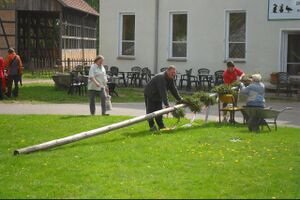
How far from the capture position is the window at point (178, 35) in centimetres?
2908

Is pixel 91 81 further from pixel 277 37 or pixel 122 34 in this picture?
pixel 122 34

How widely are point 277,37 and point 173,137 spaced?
13.5m

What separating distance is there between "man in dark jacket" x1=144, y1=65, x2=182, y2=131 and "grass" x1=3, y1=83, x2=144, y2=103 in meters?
8.31

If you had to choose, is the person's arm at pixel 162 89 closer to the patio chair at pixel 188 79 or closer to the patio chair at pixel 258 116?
the patio chair at pixel 258 116

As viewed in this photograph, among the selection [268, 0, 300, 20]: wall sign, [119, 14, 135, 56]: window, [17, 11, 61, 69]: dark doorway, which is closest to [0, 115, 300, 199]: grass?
[268, 0, 300, 20]: wall sign

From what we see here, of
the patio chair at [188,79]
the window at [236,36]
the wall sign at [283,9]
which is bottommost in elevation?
the patio chair at [188,79]

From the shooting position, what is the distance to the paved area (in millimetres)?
18719

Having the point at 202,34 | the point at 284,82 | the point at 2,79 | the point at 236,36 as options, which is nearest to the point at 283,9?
the point at 236,36

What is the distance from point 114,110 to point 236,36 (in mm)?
9122

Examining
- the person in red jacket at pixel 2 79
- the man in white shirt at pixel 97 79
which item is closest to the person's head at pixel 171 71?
the man in white shirt at pixel 97 79

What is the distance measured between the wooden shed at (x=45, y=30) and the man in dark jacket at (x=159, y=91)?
22899mm

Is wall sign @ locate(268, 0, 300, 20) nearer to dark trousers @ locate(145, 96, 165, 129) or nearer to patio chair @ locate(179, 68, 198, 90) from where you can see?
patio chair @ locate(179, 68, 198, 90)

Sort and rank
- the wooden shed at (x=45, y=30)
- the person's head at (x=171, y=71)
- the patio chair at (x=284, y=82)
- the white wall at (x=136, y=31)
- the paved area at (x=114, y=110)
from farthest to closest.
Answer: the wooden shed at (x=45, y=30) → the white wall at (x=136, y=31) → the patio chair at (x=284, y=82) → the paved area at (x=114, y=110) → the person's head at (x=171, y=71)

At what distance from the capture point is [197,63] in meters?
28.5
